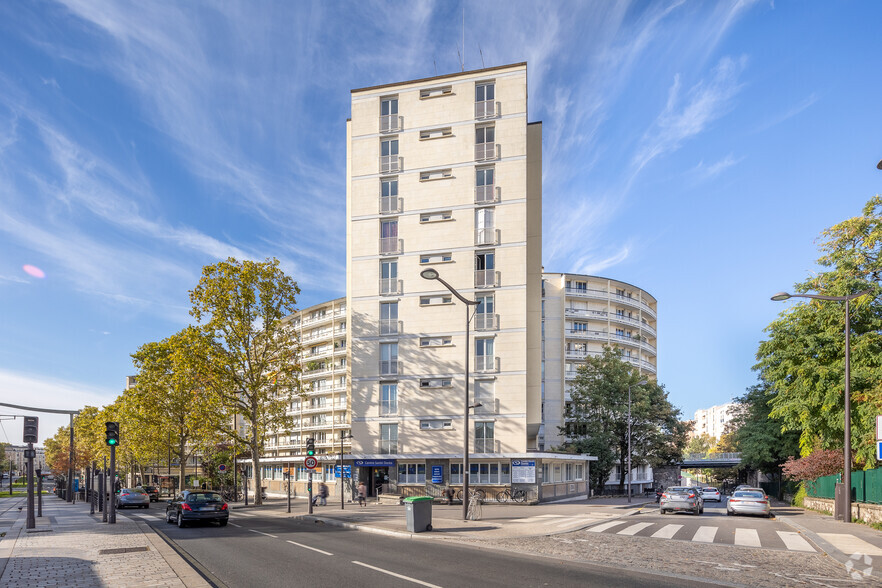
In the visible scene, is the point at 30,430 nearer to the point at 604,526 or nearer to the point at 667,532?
the point at 604,526

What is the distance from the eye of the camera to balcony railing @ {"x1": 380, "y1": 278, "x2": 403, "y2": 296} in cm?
4456

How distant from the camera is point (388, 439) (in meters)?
43.7

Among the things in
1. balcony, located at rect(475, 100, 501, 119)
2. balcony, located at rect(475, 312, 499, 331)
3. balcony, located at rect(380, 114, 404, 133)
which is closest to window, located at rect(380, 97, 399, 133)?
balcony, located at rect(380, 114, 404, 133)

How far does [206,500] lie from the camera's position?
24.1 meters

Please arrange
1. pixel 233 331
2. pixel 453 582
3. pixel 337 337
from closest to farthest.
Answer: pixel 453 582 → pixel 233 331 → pixel 337 337

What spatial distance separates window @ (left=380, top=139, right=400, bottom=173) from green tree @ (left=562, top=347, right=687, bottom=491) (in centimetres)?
2769

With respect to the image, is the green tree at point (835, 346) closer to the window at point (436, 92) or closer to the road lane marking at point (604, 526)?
the road lane marking at point (604, 526)

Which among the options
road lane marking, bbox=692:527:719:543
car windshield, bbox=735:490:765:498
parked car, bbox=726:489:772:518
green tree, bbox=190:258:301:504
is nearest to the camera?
road lane marking, bbox=692:527:719:543

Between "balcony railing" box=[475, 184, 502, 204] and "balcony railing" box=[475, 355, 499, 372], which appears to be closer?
"balcony railing" box=[475, 355, 499, 372]

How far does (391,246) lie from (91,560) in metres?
33.1

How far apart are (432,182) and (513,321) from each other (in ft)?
37.9

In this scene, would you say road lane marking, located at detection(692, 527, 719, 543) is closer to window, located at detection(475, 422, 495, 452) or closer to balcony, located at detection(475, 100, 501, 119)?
window, located at detection(475, 422, 495, 452)

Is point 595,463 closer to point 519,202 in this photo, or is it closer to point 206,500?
point 519,202

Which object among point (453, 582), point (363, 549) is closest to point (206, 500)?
point (363, 549)
